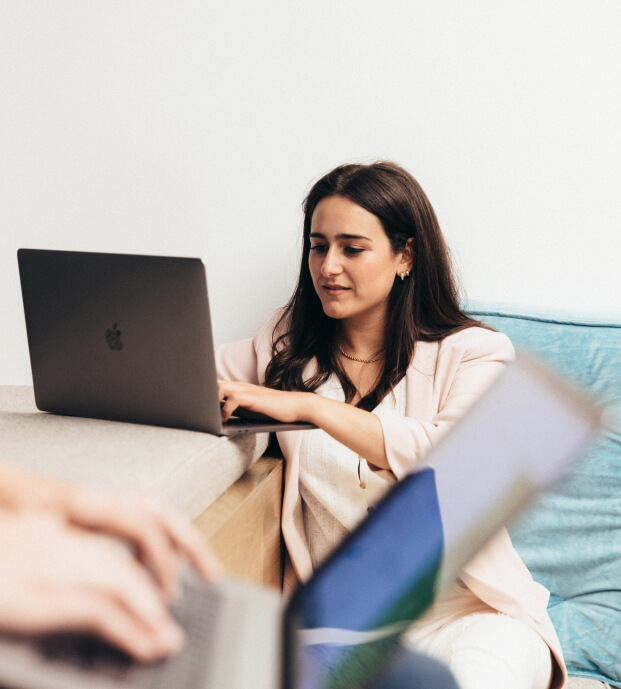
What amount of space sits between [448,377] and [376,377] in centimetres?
13

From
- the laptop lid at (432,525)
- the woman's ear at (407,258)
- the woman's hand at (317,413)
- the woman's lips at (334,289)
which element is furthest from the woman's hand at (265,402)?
the laptop lid at (432,525)

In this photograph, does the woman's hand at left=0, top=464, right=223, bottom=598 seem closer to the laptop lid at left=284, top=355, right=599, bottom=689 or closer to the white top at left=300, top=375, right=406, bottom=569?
the laptop lid at left=284, top=355, right=599, bottom=689

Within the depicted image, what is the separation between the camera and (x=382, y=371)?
1166 mm

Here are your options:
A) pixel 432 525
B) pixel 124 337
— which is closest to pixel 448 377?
pixel 124 337

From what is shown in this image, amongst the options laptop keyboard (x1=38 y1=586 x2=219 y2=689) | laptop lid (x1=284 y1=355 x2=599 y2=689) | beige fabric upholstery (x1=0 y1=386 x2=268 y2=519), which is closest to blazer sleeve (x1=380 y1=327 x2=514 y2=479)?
beige fabric upholstery (x1=0 y1=386 x2=268 y2=519)

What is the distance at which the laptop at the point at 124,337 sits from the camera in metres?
0.74

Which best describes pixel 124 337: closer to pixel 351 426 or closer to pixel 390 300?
pixel 351 426

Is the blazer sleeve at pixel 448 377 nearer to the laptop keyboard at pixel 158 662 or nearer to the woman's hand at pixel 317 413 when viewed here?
the woman's hand at pixel 317 413

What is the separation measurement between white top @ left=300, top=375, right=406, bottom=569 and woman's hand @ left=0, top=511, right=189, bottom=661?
2.47ft

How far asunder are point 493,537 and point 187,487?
363 millimetres

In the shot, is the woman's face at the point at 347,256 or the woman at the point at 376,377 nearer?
the woman at the point at 376,377

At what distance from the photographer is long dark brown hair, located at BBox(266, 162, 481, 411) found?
3.73ft

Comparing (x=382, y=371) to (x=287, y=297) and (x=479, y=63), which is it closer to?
(x=287, y=297)

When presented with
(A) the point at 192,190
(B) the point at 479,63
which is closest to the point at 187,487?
(A) the point at 192,190
